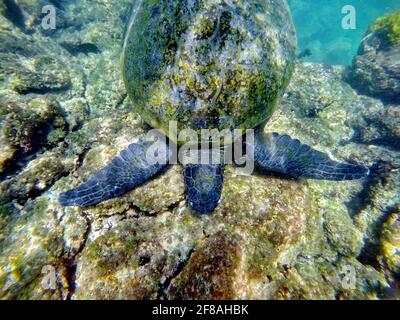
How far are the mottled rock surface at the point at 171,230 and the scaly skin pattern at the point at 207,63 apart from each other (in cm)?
90

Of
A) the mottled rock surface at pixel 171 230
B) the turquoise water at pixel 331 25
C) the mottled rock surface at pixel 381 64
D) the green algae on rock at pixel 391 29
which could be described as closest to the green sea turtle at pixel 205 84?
the mottled rock surface at pixel 171 230

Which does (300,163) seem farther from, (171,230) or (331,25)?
(331,25)

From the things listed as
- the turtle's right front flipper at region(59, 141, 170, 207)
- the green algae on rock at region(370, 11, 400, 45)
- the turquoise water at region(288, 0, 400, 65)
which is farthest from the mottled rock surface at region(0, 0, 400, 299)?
the turquoise water at region(288, 0, 400, 65)

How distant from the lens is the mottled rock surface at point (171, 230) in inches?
102

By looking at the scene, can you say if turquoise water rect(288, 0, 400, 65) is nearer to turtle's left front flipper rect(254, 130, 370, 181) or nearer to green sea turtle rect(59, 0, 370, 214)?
turtle's left front flipper rect(254, 130, 370, 181)

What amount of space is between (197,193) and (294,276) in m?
1.57

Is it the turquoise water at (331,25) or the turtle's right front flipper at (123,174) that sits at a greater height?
the turquoise water at (331,25)

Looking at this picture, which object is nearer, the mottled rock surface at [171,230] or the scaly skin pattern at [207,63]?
the mottled rock surface at [171,230]

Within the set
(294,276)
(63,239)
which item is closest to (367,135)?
(294,276)

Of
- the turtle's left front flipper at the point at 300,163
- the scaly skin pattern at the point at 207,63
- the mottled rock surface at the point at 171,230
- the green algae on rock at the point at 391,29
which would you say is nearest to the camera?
the mottled rock surface at the point at 171,230

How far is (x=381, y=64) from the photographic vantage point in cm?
726

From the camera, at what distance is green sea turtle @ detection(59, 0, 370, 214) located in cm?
276

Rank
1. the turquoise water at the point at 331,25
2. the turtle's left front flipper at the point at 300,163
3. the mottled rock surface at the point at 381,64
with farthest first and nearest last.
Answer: the turquoise water at the point at 331,25, the mottled rock surface at the point at 381,64, the turtle's left front flipper at the point at 300,163

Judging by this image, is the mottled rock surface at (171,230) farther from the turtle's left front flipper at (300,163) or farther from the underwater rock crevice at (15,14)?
the underwater rock crevice at (15,14)
